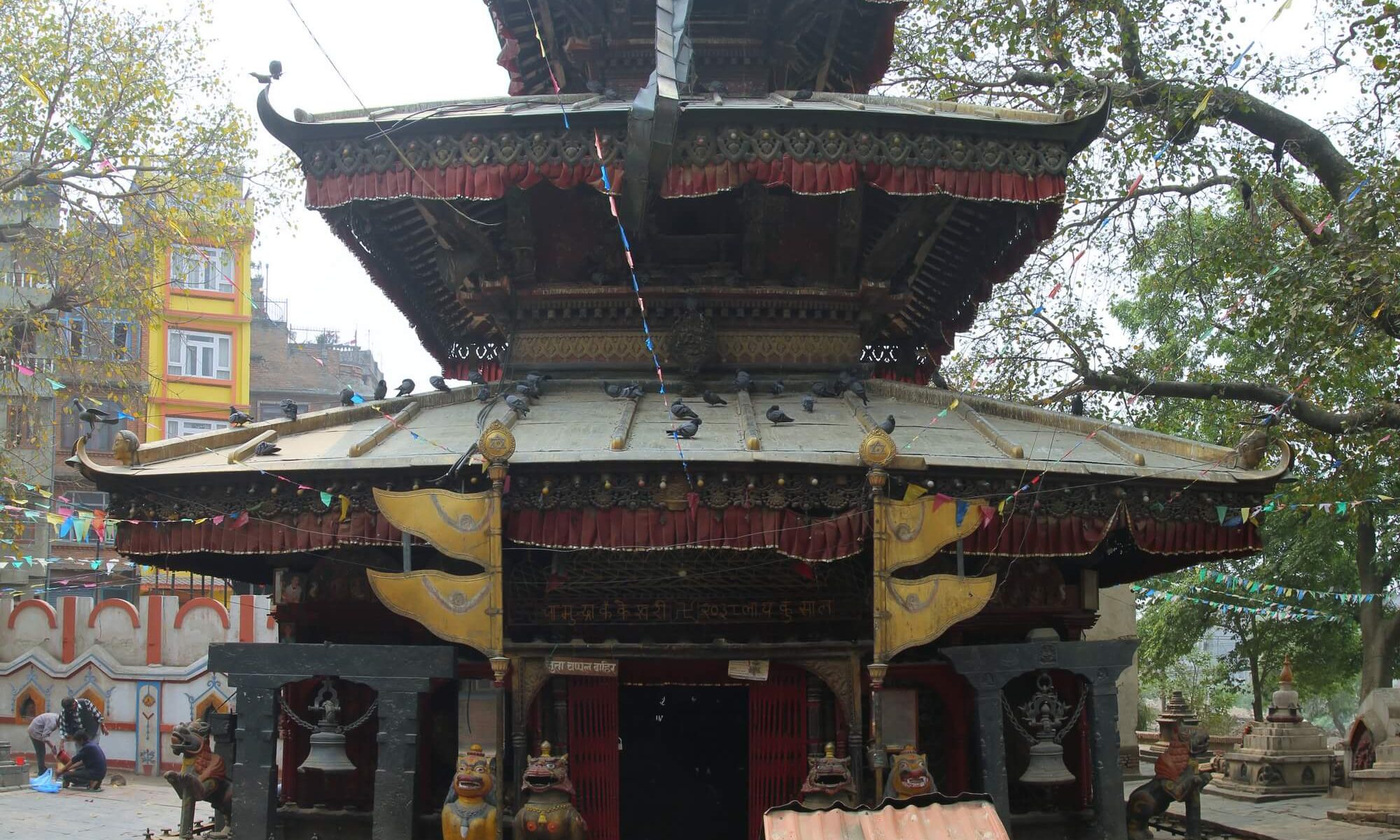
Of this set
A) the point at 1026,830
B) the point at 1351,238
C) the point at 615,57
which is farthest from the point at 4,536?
the point at 1351,238

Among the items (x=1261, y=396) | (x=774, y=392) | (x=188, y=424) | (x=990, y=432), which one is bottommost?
(x=990, y=432)

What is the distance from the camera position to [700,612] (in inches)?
412

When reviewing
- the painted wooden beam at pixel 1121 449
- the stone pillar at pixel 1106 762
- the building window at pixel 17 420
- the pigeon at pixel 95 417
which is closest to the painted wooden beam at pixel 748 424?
the painted wooden beam at pixel 1121 449

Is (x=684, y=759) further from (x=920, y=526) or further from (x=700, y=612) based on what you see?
(x=920, y=526)

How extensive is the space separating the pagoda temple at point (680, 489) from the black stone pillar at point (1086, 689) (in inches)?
1.1

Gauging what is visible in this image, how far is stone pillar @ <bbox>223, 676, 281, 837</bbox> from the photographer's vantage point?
373 inches

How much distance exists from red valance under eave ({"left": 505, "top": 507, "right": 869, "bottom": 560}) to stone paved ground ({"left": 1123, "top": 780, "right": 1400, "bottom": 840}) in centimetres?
571

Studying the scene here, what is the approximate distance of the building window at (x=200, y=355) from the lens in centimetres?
4144

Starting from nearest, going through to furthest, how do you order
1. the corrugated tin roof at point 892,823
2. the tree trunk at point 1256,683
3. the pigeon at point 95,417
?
the corrugated tin roof at point 892,823, the pigeon at point 95,417, the tree trunk at point 1256,683

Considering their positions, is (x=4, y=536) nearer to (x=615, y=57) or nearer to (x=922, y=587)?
(x=615, y=57)

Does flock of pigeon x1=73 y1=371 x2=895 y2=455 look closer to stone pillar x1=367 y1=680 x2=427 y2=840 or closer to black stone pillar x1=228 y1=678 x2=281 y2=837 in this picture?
black stone pillar x1=228 y1=678 x2=281 y2=837

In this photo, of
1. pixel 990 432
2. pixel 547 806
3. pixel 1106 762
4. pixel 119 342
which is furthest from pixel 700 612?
pixel 119 342

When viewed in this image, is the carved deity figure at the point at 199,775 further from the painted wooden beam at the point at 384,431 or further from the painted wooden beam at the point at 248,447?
the painted wooden beam at the point at 384,431

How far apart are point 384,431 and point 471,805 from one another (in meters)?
3.02
